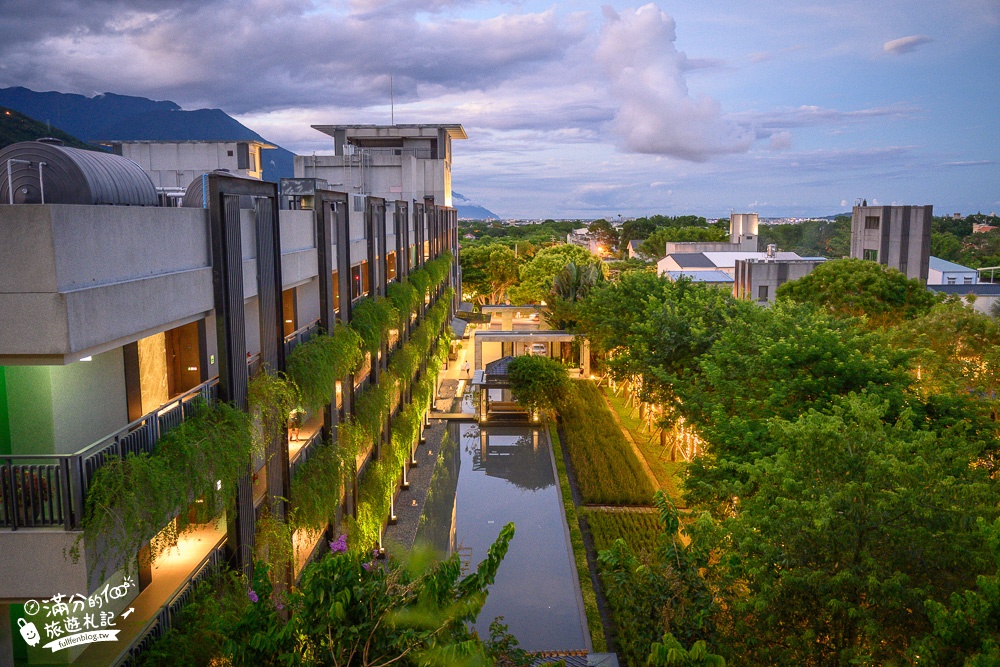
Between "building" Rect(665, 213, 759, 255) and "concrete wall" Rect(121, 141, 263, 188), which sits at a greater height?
"concrete wall" Rect(121, 141, 263, 188)

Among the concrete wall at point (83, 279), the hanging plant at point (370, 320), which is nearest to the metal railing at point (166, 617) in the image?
the concrete wall at point (83, 279)

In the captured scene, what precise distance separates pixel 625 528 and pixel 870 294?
2030 cm

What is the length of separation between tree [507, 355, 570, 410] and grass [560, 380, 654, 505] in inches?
25.8

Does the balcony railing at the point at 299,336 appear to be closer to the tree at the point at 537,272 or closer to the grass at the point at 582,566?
the grass at the point at 582,566

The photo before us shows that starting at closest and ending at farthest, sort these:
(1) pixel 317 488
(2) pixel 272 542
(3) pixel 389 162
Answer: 1. (2) pixel 272 542
2. (1) pixel 317 488
3. (3) pixel 389 162

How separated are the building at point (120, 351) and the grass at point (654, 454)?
1446 cm

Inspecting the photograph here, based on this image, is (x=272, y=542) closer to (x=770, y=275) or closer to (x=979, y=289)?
(x=770, y=275)

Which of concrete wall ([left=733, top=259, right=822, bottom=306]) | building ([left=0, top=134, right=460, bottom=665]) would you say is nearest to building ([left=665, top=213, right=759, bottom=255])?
concrete wall ([left=733, top=259, right=822, bottom=306])

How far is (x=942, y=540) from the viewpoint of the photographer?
9414 mm

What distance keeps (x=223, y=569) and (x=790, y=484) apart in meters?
7.98

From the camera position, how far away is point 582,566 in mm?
19703

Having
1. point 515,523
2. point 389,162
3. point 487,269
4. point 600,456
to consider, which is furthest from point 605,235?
point 515,523

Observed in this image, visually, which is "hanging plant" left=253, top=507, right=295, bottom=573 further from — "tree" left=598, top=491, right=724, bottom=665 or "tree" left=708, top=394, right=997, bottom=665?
"tree" left=708, top=394, right=997, bottom=665

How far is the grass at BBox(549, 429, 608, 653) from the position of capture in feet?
53.1
